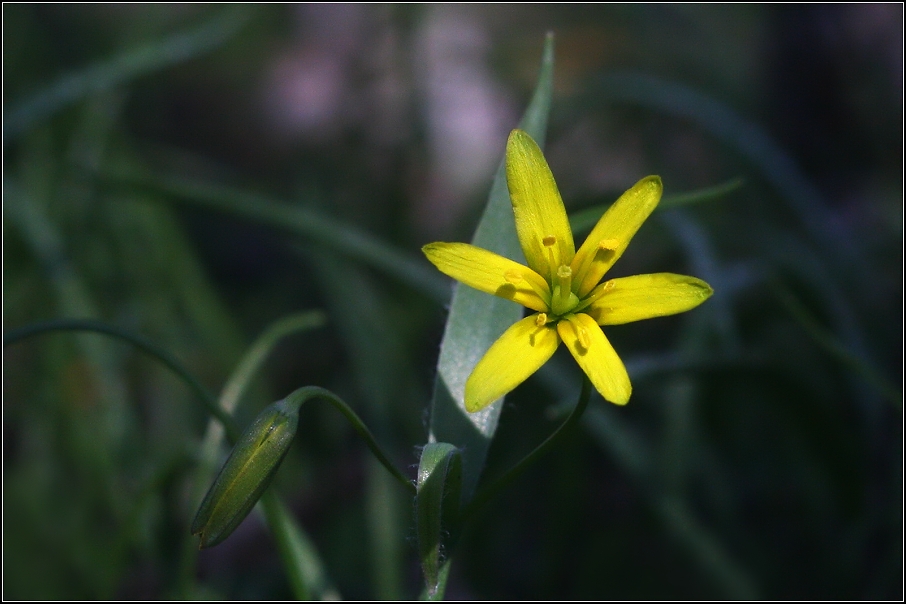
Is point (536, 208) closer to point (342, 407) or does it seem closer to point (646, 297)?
point (646, 297)

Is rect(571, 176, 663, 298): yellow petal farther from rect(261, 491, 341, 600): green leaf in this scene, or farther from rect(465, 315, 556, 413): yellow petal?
rect(261, 491, 341, 600): green leaf

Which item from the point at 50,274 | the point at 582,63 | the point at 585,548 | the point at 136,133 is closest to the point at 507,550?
the point at 585,548

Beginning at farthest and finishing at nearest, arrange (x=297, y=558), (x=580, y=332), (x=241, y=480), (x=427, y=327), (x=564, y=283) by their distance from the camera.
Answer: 1. (x=427, y=327)
2. (x=297, y=558)
3. (x=564, y=283)
4. (x=580, y=332)
5. (x=241, y=480)

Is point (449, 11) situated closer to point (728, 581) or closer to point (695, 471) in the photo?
point (695, 471)

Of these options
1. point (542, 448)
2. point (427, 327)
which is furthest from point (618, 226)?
point (427, 327)

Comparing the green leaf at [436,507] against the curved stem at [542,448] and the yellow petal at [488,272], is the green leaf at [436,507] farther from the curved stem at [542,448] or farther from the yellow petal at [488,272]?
the yellow petal at [488,272]

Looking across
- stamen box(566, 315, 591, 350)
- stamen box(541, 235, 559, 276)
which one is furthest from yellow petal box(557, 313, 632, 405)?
stamen box(541, 235, 559, 276)

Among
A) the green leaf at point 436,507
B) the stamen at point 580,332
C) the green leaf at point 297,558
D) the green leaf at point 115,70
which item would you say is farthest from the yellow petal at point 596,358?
the green leaf at point 115,70

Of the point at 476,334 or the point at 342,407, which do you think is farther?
the point at 476,334
